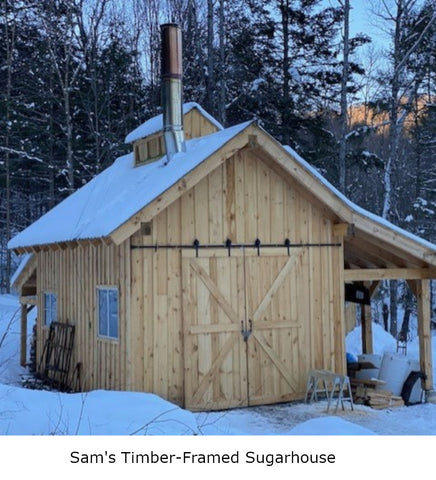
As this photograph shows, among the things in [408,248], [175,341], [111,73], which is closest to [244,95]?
[111,73]

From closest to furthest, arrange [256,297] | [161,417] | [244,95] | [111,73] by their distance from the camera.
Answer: [161,417], [256,297], [244,95], [111,73]

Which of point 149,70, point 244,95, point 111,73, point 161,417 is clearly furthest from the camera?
point 149,70

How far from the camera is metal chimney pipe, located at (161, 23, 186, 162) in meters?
11.2

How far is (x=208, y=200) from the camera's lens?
32.8ft

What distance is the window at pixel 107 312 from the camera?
9922 millimetres

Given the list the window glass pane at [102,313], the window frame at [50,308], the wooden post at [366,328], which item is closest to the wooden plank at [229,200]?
the window glass pane at [102,313]

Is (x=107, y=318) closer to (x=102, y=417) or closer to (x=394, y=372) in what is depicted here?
(x=102, y=417)

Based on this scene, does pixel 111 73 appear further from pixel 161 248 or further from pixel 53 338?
pixel 161 248

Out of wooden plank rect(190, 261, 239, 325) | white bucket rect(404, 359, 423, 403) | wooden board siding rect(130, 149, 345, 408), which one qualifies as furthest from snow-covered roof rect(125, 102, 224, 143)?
white bucket rect(404, 359, 423, 403)

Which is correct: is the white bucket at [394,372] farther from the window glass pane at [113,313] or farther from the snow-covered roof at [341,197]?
the window glass pane at [113,313]

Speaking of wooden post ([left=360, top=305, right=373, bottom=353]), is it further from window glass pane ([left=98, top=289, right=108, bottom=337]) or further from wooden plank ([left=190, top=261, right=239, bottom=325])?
window glass pane ([left=98, top=289, right=108, bottom=337])

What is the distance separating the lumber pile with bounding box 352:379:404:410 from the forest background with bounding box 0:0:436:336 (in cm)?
1016

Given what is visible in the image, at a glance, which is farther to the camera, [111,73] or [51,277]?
[111,73]

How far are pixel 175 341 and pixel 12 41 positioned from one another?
1771 cm
